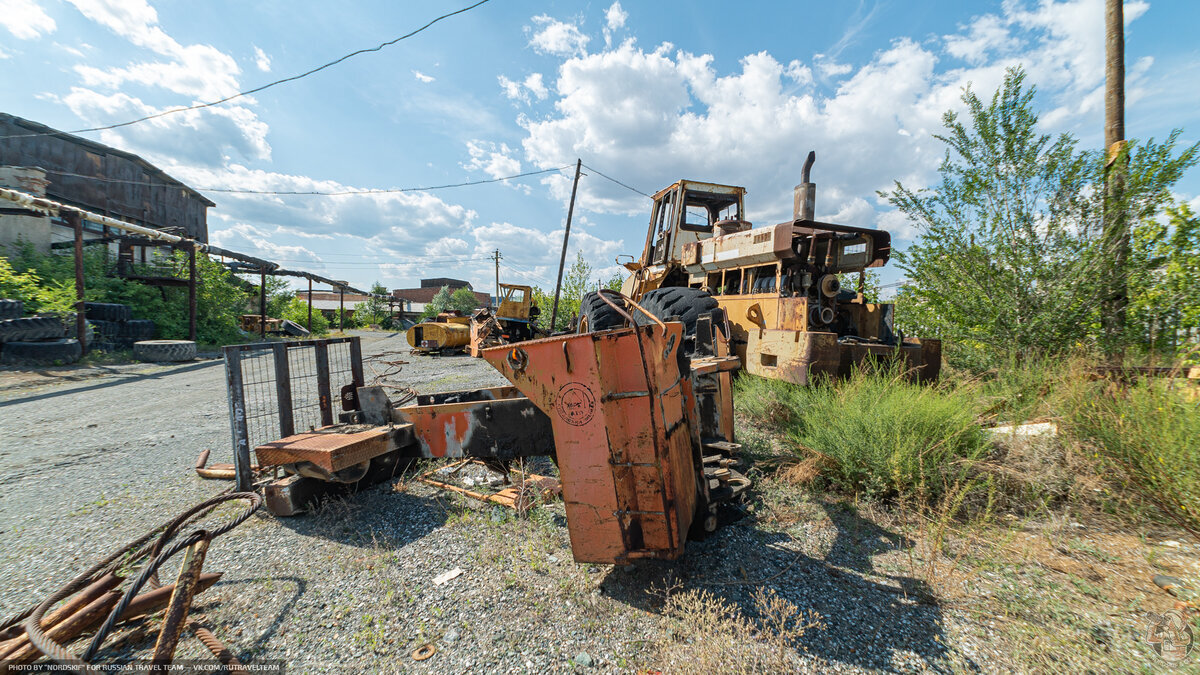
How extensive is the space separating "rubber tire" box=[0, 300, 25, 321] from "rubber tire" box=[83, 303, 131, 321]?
8.62 ft

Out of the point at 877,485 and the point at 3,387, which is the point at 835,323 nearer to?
the point at 877,485

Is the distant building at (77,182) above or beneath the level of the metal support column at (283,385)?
above

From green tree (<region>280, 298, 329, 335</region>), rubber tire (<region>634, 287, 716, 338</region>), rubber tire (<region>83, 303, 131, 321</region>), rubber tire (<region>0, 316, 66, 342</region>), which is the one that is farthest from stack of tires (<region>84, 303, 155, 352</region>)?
green tree (<region>280, 298, 329, 335</region>)

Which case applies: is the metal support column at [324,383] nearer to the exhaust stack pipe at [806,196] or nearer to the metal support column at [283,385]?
the metal support column at [283,385]

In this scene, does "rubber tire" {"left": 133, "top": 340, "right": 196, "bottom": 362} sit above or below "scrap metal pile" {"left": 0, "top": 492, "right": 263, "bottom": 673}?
above

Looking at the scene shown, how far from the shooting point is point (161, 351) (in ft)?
40.7

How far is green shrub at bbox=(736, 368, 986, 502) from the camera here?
3.28 m

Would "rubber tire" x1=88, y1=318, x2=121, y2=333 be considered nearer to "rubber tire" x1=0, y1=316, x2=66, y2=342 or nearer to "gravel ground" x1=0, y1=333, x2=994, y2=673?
"rubber tire" x1=0, y1=316, x2=66, y2=342

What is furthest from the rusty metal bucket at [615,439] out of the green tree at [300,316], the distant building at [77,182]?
the green tree at [300,316]

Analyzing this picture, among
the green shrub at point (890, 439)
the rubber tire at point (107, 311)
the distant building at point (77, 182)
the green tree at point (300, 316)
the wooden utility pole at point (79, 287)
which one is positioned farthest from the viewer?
the green tree at point (300, 316)

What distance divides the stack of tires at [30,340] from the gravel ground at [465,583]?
31.6 feet

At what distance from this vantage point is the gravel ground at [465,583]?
1914 mm

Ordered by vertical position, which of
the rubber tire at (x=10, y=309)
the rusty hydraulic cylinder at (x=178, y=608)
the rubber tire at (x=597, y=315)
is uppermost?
the rubber tire at (x=10, y=309)

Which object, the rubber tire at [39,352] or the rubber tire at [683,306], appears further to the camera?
the rubber tire at [39,352]
